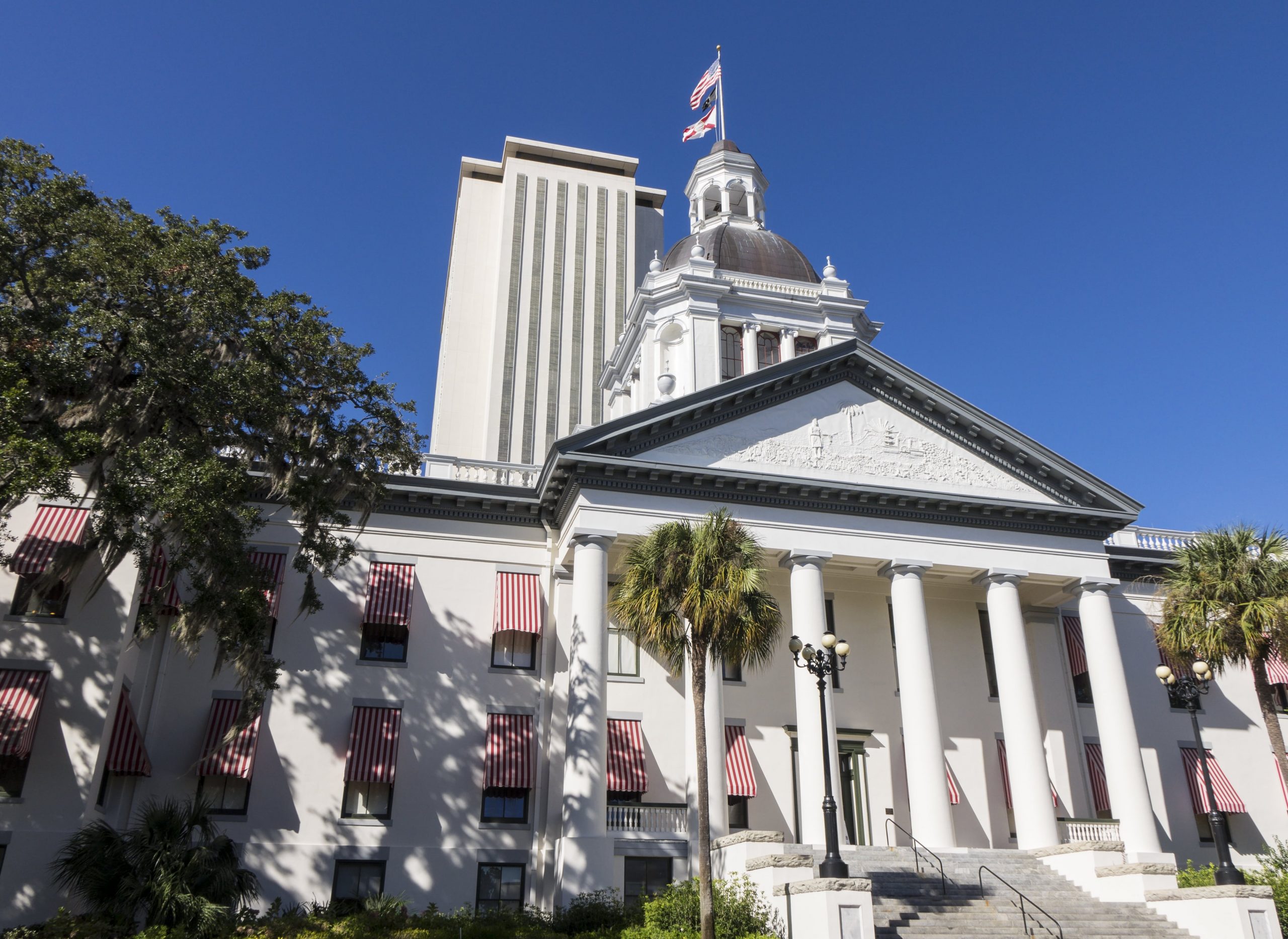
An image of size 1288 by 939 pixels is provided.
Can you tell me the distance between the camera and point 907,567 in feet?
89.4

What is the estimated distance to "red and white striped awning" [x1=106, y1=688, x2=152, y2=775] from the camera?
22547 mm

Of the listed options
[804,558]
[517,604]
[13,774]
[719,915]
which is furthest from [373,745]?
[804,558]

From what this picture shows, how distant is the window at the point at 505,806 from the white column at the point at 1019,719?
12.5 metres

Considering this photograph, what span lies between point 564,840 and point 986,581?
45.0ft

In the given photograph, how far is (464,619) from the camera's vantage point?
27422 mm

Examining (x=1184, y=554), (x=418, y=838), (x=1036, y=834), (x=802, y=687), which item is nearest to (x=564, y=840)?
(x=418, y=838)

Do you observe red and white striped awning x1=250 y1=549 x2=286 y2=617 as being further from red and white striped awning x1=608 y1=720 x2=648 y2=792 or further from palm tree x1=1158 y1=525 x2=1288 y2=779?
palm tree x1=1158 y1=525 x2=1288 y2=779

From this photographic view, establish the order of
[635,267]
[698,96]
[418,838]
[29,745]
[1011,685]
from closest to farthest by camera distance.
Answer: [29,745]
[418,838]
[1011,685]
[698,96]
[635,267]

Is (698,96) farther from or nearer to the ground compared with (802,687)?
farther from the ground

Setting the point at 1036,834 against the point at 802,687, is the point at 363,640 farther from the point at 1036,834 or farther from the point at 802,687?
the point at 1036,834

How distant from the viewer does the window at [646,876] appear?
2303 cm

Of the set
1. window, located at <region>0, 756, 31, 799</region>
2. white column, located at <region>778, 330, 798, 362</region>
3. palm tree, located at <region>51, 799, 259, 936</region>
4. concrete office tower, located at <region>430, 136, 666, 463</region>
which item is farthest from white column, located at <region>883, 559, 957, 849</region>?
concrete office tower, located at <region>430, 136, 666, 463</region>

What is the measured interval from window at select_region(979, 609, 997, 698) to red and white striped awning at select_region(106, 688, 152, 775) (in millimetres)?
22520

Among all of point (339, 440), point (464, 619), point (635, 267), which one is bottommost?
point (464, 619)
